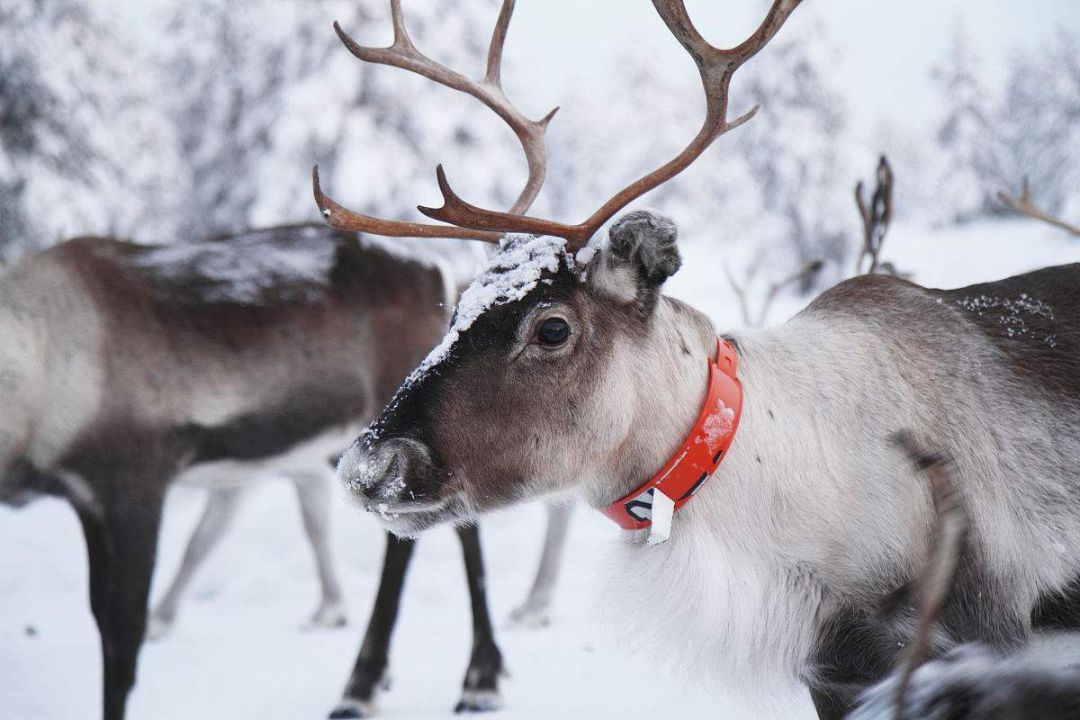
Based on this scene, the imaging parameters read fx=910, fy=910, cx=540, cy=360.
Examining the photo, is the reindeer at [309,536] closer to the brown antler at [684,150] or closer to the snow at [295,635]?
the snow at [295,635]

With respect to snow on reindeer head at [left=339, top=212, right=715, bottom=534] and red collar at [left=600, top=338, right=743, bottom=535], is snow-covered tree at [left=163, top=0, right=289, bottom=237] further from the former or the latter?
red collar at [left=600, top=338, right=743, bottom=535]

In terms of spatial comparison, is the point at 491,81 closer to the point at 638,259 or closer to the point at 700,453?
the point at 638,259

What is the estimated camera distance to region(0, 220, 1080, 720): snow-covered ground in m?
3.12

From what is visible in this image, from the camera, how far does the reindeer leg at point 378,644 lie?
310cm

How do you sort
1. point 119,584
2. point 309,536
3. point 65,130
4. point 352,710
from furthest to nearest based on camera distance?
point 65,130, point 309,536, point 352,710, point 119,584

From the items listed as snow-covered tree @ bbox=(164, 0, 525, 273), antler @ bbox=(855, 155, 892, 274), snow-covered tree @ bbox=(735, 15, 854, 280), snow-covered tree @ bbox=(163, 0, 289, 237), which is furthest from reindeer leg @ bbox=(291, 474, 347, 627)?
snow-covered tree @ bbox=(735, 15, 854, 280)

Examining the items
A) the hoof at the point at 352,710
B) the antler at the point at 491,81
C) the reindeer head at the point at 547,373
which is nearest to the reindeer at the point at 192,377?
the hoof at the point at 352,710

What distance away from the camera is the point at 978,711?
886 millimetres

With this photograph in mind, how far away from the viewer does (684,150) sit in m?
1.87

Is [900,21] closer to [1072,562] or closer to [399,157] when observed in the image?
[399,157]

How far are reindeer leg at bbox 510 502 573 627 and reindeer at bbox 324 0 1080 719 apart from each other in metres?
2.51

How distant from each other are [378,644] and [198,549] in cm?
167

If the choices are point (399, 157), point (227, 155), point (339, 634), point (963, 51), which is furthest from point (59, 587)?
point (963, 51)

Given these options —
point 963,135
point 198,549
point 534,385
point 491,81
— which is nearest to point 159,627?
point 198,549
